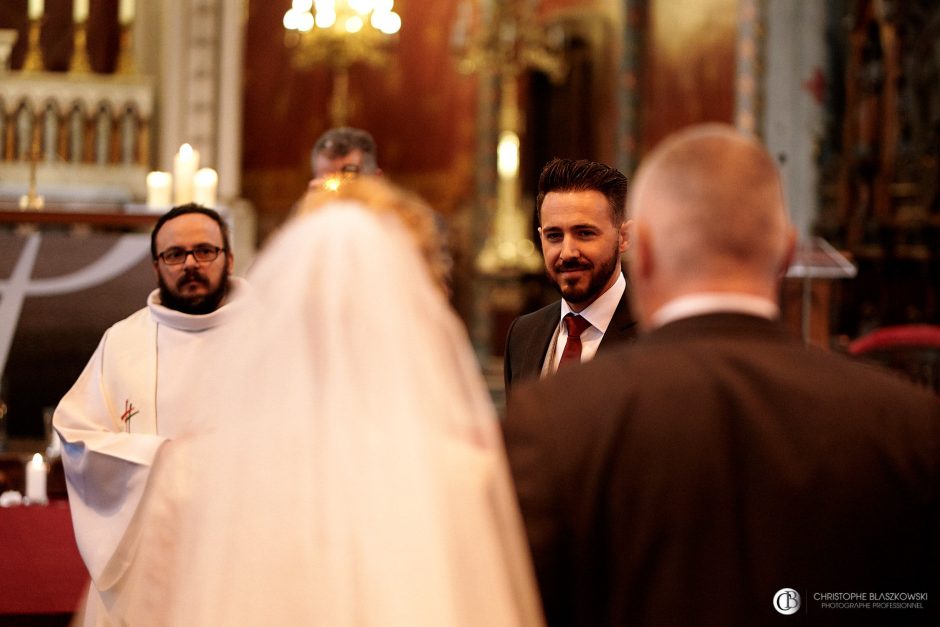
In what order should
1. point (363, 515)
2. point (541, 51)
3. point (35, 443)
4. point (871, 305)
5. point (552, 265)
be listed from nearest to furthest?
point (363, 515) → point (552, 265) → point (35, 443) → point (871, 305) → point (541, 51)

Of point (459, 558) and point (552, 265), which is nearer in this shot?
point (459, 558)

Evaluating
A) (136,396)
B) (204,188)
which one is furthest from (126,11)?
(136,396)

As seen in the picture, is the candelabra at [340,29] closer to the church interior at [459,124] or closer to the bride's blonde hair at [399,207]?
the church interior at [459,124]

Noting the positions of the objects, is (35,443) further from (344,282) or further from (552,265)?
(344,282)

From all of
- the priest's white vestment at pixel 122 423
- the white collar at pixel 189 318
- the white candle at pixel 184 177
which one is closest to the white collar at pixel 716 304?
the priest's white vestment at pixel 122 423

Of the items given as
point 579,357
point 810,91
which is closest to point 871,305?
point 810,91

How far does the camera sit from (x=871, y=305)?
9.86 metres

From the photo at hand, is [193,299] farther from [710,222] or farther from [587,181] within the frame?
[710,222]

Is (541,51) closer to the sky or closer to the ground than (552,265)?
closer to the sky

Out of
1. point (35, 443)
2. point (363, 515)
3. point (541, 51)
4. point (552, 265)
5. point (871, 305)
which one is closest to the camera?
point (363, 515)

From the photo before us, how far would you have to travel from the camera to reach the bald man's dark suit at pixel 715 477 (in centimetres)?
181

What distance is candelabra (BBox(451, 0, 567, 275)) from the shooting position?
43.1 feet

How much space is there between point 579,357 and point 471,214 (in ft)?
35.0
